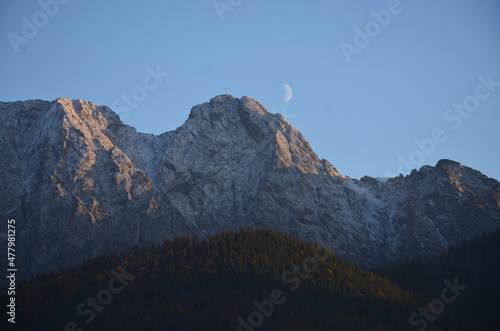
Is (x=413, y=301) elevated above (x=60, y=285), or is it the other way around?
(x=60, y=285)

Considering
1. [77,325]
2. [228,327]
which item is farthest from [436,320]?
[77,325]

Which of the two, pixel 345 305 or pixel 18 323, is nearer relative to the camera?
pixel 18 323

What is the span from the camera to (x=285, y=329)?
17862cm

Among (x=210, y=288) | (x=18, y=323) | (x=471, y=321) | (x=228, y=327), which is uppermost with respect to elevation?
(x=18, y=323)

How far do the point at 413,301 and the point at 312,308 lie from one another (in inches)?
1167

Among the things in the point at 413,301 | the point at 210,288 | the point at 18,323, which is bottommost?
the point at 413,301

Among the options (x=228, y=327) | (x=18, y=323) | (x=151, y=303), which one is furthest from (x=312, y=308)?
(x=18, y=323)

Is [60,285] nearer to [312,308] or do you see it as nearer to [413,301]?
[312,308]

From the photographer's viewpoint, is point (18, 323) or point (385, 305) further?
point (385, 305)

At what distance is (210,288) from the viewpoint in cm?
19588

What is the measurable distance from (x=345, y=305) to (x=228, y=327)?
31995 mm

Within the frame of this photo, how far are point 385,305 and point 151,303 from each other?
61.0m

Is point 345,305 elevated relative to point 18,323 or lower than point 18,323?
lower

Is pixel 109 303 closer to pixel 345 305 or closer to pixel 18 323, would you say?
pixel 18 323
